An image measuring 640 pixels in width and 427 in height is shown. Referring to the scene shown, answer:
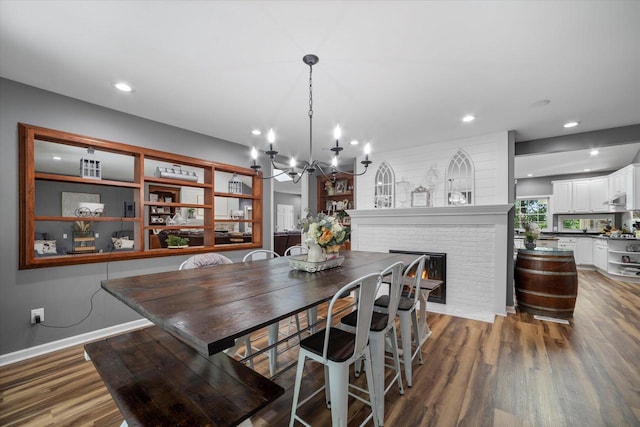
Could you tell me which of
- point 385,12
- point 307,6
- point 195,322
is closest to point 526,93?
point 385,12

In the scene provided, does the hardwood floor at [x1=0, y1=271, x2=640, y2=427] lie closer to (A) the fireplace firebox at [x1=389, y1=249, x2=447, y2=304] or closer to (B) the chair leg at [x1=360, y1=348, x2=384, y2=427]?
(B) the chair leg at [x1=360, y1=348, x2=384, y2=427]

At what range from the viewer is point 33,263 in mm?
2434

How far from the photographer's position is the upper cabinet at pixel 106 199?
2484mm

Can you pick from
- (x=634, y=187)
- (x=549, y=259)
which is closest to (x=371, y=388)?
(x=549, y=259)

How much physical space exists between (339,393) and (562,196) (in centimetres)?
868

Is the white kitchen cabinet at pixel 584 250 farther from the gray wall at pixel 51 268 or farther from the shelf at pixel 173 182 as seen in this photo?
the gray wall at pixel 51 268

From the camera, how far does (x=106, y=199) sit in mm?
7348

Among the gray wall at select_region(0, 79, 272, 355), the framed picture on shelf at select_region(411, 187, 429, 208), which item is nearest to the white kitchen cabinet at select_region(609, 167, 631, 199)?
the framed picture on shelf at select_region(411, 187, 429, 208)

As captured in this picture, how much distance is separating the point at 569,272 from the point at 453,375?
2.36 metres

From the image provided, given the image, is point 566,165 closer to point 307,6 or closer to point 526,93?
point 526,93

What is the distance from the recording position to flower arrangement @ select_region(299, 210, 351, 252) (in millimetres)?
1967

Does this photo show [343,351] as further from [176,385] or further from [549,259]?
[549,259]

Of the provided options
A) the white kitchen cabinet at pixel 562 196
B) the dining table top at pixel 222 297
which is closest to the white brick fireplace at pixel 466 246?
the dining table top at pixel 222 297

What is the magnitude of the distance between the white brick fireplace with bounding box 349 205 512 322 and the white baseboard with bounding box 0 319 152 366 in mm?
3747
